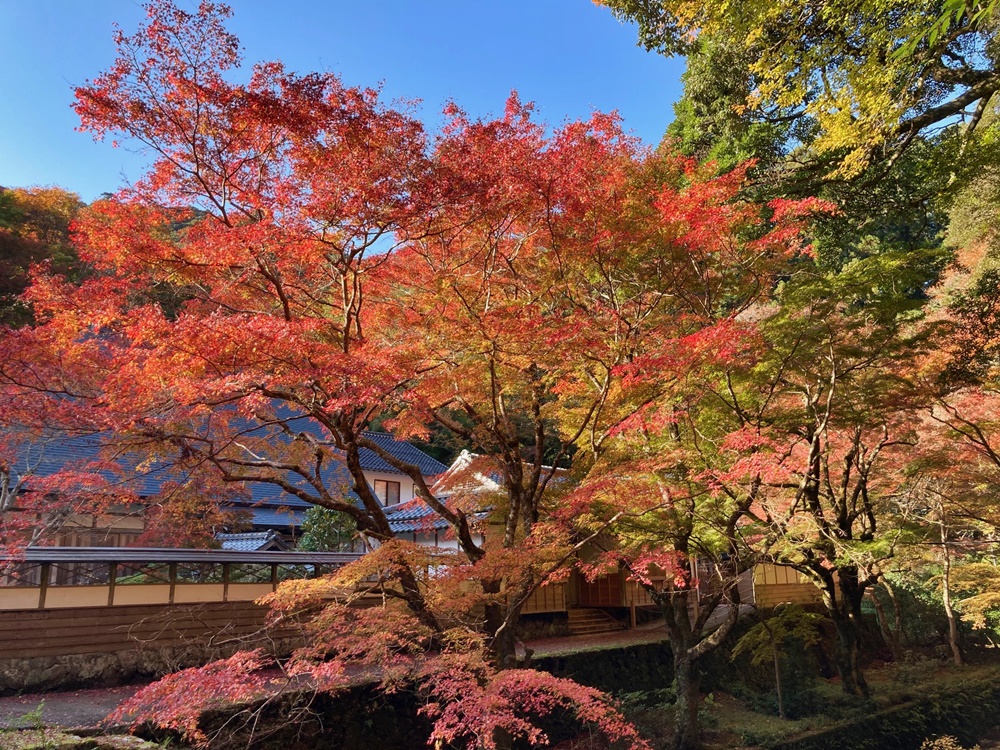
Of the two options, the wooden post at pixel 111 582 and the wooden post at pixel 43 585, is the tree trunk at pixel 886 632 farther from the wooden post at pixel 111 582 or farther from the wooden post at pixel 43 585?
the wooden post at pixel 43 585

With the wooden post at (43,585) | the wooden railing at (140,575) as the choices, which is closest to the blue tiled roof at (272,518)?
the wooden railing at (140,575)

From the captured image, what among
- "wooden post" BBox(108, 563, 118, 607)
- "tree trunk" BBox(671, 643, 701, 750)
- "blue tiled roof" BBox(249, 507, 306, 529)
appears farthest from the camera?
"blue tiled roof" BBox(249, 507, 306, 529)

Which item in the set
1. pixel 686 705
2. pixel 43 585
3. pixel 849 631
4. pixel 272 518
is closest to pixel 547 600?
pixel 686 705

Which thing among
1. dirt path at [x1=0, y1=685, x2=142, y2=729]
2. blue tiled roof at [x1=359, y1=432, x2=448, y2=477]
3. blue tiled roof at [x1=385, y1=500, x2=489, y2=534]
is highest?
blue tiled roof at [x1=359, y1=432, x2=448, y2=477]

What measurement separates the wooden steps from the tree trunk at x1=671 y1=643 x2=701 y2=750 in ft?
24.3

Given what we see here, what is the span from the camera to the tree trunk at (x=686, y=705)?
11.6 metres

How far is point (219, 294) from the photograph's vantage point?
327 inches

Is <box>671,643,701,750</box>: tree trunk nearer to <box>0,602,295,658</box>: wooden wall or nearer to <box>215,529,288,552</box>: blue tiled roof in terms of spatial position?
<box>0,602,295,658</box>: wooden wall

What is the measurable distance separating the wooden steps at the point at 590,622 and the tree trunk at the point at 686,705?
740cm

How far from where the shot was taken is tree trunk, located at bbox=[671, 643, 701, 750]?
11570mm

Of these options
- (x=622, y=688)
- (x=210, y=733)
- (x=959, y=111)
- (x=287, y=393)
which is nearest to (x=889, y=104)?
(x=959, y=111)

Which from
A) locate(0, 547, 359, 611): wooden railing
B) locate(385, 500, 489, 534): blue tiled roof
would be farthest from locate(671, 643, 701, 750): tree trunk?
locate(385, 500, 489, 534): blue tiled roof

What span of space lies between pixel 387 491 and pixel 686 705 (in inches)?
652

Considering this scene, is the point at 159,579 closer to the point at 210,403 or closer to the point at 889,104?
the point at 210,403
